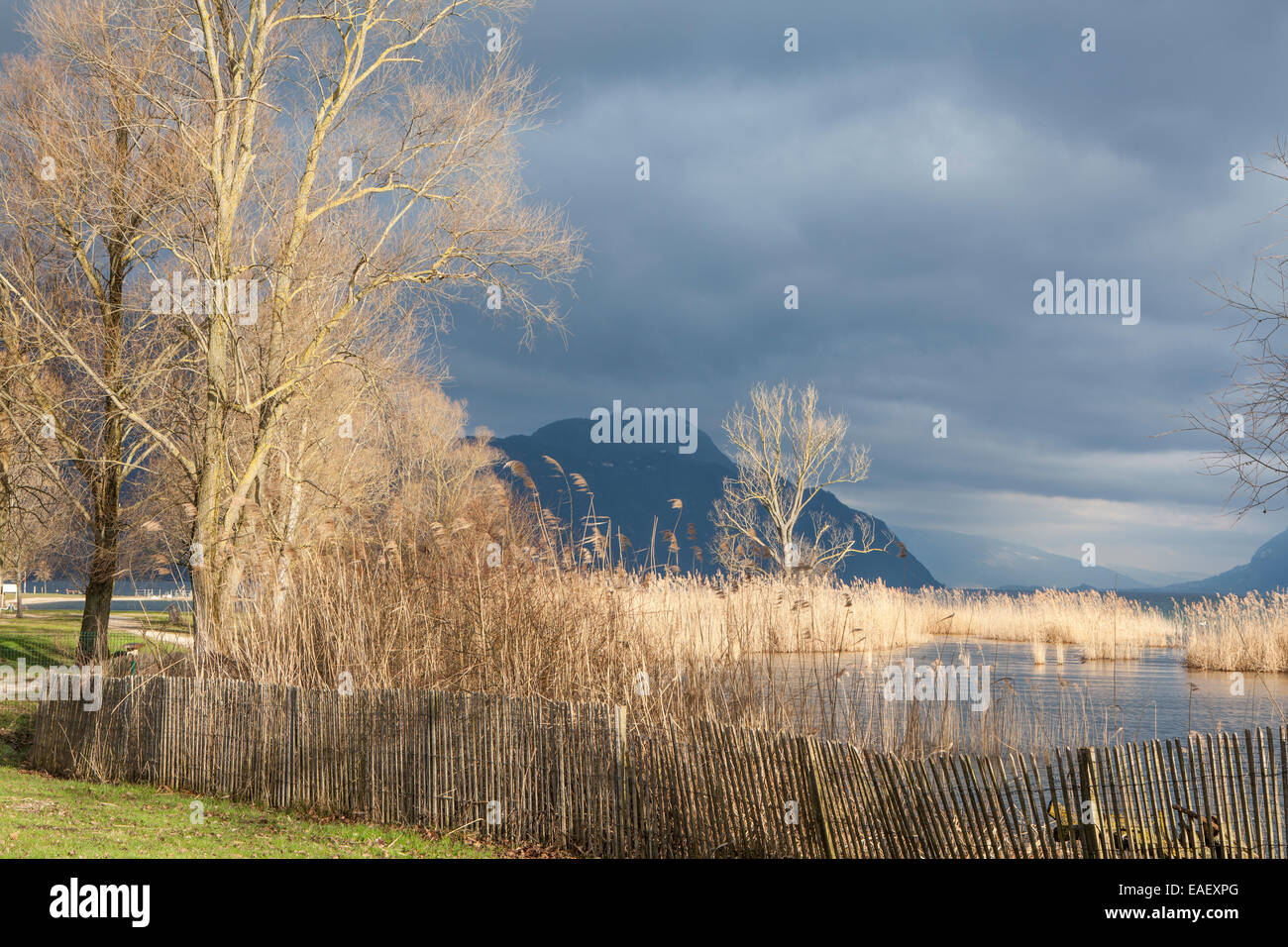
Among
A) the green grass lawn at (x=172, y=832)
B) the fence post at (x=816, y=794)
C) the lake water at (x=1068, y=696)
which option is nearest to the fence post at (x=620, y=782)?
the green grass lawn at (x=172, y=832)

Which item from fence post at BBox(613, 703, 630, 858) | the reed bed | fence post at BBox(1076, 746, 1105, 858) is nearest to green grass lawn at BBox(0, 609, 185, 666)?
the reed bed

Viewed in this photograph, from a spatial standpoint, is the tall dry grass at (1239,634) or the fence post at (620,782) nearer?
the fence post at (620,782)

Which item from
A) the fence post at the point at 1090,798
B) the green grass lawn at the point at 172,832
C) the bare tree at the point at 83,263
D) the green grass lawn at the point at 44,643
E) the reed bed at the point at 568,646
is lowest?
the green grass lawn at the point at 172,832

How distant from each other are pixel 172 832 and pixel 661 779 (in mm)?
4653

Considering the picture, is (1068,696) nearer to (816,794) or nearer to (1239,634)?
(816,794)

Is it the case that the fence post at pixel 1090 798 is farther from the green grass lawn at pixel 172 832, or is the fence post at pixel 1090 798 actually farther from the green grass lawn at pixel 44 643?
the green grass lawn at pixel 44 643

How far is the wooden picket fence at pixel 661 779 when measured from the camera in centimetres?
577

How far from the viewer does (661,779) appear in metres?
7.57

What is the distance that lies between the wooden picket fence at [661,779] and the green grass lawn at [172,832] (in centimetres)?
28
